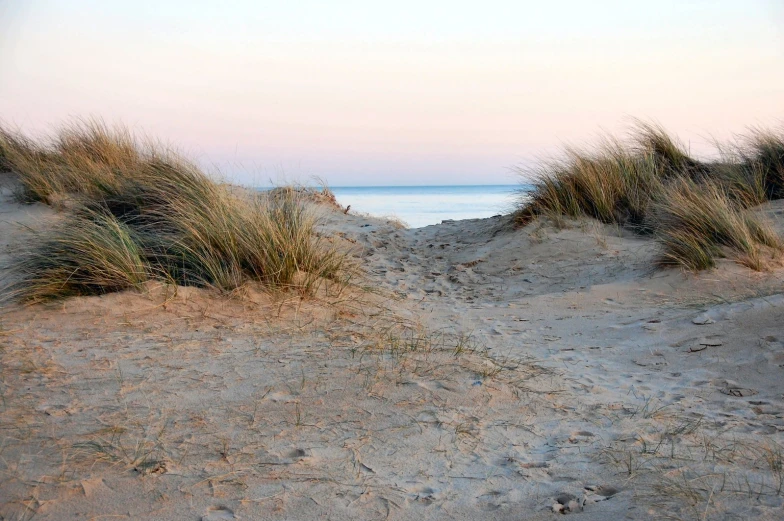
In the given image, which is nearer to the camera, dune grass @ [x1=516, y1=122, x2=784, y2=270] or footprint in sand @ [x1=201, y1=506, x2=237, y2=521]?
footprint in sand @ [x1=201, y1=506, x2=237, y2=521]

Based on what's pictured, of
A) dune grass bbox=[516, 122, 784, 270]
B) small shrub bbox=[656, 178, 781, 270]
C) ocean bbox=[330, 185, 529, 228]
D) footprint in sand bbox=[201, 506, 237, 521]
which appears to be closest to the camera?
footprint in sand bbox=[201, 506, 237, 521]

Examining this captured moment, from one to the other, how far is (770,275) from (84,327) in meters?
5.00

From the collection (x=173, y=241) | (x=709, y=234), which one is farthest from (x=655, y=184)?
(x=173, y=241)

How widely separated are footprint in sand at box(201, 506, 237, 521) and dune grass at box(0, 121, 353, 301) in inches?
100

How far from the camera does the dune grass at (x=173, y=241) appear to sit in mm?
4305

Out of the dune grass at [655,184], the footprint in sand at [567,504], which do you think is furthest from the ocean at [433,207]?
the footprint in sand at [567,504]

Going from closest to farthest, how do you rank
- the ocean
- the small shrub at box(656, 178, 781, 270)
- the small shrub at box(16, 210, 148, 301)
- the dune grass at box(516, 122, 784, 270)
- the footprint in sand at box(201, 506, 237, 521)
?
1. the footprint in sand at box(201, 506, 237, 521)
2. the small shrub at box(16, 210, 148, 301)
3. the small shrub at box(656, 178, 781, 270)
4. the dune grass at box(516, 122, 784, 270)
5. the ocean

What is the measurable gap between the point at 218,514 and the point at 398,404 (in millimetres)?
1062

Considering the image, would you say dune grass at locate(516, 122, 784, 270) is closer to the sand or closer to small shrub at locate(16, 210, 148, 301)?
the sand

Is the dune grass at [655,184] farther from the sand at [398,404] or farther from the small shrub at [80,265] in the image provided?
the small shrub at [80,265]

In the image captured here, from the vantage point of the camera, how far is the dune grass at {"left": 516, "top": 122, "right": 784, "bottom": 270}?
19.7ft

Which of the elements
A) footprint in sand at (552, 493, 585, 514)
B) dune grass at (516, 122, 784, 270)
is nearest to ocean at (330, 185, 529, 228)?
dune grass at (516, 122, 784, 270)

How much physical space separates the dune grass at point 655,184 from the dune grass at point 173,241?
118 inches

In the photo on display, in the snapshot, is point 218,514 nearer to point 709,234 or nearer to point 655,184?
point 709,234
